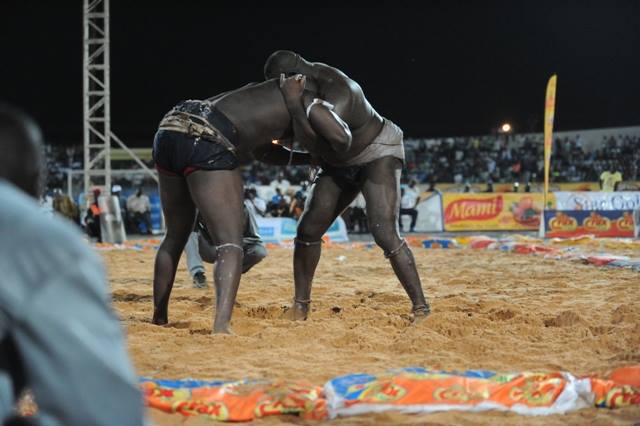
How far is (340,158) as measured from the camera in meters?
4.61

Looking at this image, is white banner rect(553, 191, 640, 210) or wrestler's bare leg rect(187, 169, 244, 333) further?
white banner rect(553, 191, 640, 210)

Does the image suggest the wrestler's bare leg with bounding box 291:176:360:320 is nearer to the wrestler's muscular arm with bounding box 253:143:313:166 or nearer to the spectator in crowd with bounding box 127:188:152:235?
the wrestler's muscular arm with bounding box 253:143:313:166

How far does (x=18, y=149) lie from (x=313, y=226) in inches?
149

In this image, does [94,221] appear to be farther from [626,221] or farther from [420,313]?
[626,221]

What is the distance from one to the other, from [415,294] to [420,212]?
56.0ft

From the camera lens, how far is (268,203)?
21500mm

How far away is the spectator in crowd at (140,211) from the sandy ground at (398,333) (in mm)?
13389

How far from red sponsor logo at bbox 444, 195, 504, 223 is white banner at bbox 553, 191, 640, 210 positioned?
1937 millimetres

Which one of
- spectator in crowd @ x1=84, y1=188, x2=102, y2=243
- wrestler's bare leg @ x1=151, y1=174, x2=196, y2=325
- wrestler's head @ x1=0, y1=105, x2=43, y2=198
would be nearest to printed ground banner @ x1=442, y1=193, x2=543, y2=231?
spectator in crowd @ x1=84, y1=188, x2=102, y2=243

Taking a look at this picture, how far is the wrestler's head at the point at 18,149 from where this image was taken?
1090 millimetres

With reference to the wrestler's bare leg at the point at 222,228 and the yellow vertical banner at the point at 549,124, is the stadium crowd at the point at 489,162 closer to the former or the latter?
the yellow vertical banner at the point at 549,124

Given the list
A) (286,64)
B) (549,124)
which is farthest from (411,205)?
(286,64)

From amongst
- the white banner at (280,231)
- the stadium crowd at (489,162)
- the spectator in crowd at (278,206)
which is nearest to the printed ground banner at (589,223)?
the white banner at (280,231)

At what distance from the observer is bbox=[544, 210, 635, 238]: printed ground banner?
57.3 ft
